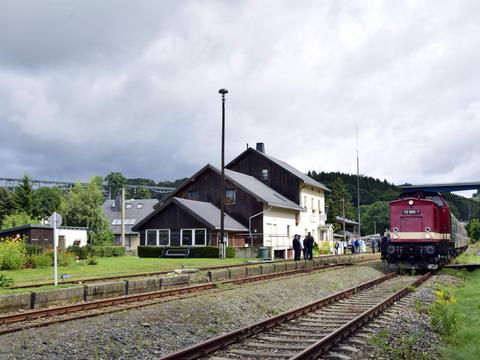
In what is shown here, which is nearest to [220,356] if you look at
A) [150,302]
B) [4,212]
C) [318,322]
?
[318,322]

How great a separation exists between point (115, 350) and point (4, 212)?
7184 cm

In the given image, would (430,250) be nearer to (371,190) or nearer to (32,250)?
(32,250)

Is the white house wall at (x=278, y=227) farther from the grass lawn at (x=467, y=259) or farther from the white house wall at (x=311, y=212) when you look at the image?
the grass lawn at (x=467, y=259)

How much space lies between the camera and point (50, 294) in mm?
13898

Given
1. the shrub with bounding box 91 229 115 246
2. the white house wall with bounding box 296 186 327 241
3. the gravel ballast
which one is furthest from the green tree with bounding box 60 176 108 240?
the gravel ballast

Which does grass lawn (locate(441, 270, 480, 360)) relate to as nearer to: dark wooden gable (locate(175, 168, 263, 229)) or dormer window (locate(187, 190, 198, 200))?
dark wooden gable (locate(175, 168, 263, 229))

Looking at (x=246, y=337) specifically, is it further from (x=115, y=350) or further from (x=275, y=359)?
(x=115, y=350)

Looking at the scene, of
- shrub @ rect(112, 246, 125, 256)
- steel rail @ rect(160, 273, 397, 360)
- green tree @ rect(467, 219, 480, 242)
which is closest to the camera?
steel rail @ rect(160, 273, 397, 360)

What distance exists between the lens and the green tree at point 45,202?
249 ft

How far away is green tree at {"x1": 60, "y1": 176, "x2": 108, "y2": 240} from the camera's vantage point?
6444 centimetres

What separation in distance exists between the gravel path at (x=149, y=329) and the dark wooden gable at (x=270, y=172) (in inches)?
1533

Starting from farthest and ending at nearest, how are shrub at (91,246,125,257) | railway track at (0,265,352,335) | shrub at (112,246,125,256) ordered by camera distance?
shrub at (112,246,125,256), shrub at (91,246,125,257), railway track at (0,265,352,335)

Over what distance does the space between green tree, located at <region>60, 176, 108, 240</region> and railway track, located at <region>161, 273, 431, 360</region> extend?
5238 centimetres

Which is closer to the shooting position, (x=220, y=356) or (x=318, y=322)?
(x=220, y=356)
